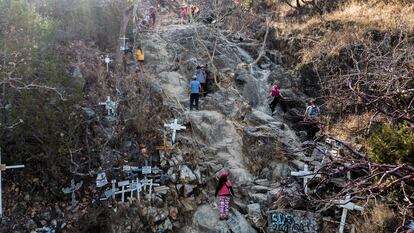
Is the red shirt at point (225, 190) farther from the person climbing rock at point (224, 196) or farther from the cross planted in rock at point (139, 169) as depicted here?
the cross planted in rock at point (139, 169)

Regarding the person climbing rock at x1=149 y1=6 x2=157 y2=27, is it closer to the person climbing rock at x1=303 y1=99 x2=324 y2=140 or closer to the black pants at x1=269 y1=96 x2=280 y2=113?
the black pants at x1=269 y1=96 x2=280 y2=113

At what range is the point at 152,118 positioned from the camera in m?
11.9

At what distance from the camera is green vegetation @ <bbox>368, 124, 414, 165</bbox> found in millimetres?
8805

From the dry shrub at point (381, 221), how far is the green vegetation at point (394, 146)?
111cm

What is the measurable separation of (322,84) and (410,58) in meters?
2.95

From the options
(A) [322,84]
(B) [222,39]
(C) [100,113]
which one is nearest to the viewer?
(C) [100,113]

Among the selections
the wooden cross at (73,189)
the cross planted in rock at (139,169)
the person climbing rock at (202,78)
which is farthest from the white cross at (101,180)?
the person climbing rock at (202,78)

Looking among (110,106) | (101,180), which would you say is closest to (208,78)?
(110,106)

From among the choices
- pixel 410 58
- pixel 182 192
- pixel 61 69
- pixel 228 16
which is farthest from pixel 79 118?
pixel 228 16

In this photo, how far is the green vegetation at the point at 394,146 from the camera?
8.80 metres

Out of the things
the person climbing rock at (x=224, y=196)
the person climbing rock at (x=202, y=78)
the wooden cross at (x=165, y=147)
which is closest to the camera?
the person climbing rock at (x=224, y=196)

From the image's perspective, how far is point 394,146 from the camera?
9.02 metres

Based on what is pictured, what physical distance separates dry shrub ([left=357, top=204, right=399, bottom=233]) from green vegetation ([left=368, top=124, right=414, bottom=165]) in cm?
111

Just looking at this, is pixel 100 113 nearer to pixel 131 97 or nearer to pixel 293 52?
pixel 131 97
